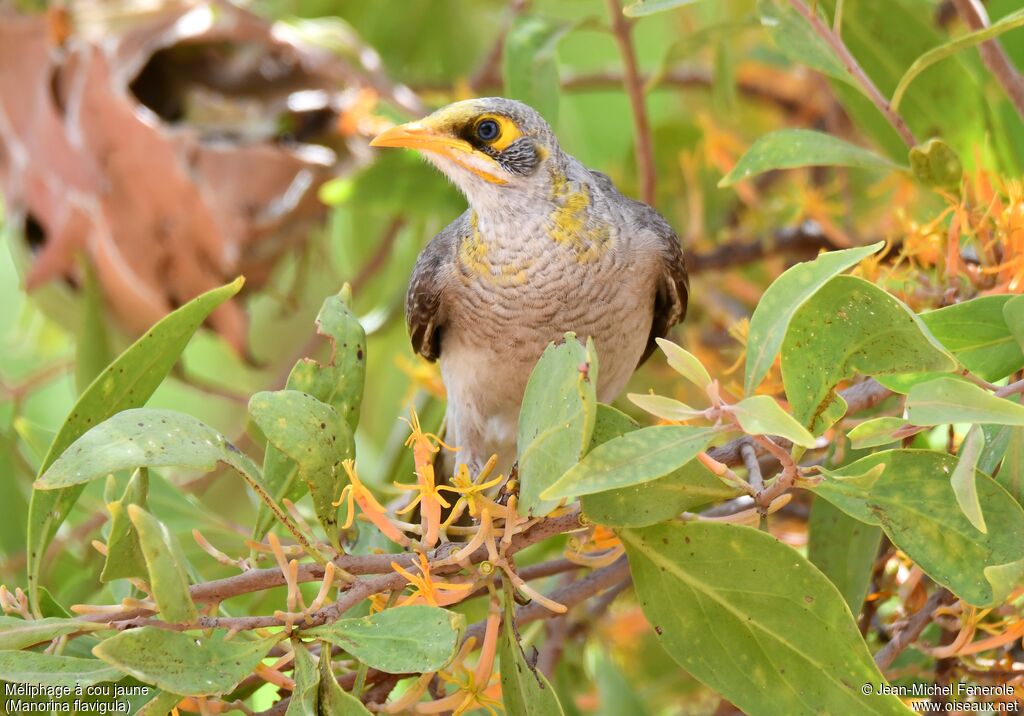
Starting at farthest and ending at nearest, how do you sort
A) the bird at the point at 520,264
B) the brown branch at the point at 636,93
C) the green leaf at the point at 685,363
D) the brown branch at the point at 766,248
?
the brown branch at the point at 766,248 → the brown branch at the point at 636,93 → the bird at the point at 520,264 → the green leaf at the point at 685,363

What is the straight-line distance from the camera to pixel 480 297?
2.41 meters

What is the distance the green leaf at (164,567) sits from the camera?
4.18 feet

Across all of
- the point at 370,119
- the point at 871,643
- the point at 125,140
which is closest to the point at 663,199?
the point at 370,119

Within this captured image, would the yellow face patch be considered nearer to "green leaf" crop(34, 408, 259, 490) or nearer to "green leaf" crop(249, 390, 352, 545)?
"green leaf" crop(249, 390, 352, 545)

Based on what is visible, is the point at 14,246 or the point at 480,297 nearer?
the point at 480,297

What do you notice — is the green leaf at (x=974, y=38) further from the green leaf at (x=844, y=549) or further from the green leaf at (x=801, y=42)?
the green leaf at (x=844, y=549)

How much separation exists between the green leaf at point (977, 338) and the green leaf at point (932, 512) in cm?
18

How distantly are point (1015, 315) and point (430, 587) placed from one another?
0.86 m

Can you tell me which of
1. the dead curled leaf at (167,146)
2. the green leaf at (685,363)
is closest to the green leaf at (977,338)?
the green leaf at (685,363)

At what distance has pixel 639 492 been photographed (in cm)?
150

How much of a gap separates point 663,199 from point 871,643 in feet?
6.23

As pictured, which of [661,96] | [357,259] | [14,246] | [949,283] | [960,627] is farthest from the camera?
[661,96]

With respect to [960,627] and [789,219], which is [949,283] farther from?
[789,219]

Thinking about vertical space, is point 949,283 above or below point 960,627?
above
